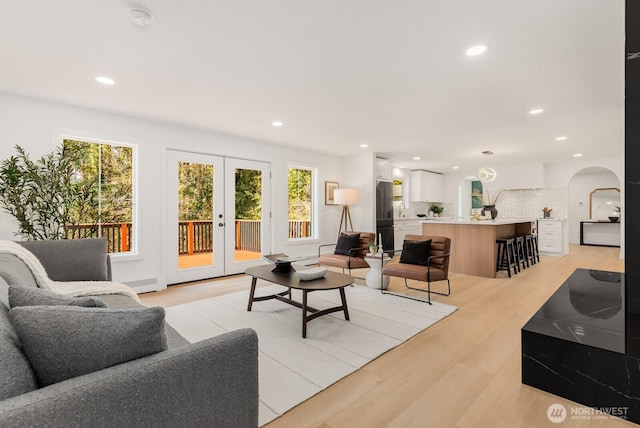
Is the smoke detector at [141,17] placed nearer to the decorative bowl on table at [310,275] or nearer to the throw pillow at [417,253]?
the decorative bowl on table at [310,275]

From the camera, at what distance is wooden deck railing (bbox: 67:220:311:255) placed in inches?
164

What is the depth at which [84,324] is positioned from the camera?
0.98 meters

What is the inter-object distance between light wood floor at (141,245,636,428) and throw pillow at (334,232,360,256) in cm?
184

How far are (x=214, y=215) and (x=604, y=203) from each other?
444 inches

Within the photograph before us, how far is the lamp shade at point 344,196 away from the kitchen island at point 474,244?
169cm

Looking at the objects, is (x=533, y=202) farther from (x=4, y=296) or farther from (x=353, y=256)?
(x=4, y=296)

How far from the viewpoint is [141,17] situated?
2.06 m

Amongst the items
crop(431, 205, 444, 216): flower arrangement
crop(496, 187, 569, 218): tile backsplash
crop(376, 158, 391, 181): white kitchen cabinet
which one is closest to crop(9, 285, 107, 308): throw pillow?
crop(376, 158, 391, 181): white kitchen cabinet

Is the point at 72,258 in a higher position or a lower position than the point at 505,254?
higher

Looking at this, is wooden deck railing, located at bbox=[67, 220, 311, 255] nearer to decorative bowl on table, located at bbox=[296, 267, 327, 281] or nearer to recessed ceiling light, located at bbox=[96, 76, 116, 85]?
recessed ceiling light, located at bbox=[96, 76, 116, 85]

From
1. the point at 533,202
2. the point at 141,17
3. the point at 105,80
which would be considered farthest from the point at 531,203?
the point at 105,80

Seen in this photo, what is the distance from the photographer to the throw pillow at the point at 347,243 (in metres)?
4.90

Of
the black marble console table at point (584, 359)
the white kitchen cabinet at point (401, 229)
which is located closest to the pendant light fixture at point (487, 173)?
the white kitchen cabinet at point (401, 229)

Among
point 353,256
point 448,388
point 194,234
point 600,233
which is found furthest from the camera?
point 600,233
